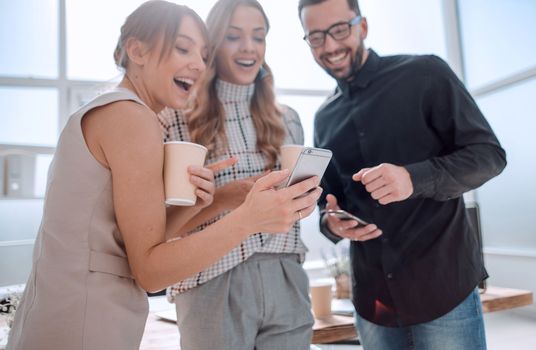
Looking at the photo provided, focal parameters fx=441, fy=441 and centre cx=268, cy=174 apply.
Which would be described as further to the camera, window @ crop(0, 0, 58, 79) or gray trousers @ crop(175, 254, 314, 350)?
window @ crop(0, 0, 58, 79)

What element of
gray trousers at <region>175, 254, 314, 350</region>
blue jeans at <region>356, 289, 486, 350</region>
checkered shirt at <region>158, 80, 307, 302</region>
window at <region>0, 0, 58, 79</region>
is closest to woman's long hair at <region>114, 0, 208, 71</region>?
checkered shirt at <region>158, 80, 307, 302</region>

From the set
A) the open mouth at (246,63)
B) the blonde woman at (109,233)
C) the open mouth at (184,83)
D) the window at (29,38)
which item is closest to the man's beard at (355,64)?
the open mouth at (246,63)

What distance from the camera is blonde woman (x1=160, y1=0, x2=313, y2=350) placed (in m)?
1.14

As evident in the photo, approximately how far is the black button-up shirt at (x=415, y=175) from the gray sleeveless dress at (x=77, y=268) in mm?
802

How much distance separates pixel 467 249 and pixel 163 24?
3.47 ft

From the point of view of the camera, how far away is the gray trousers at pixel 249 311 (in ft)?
3.66

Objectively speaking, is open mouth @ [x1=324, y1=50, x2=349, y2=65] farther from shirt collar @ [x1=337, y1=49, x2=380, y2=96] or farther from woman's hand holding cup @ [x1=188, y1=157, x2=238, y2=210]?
woman's hand holding cup @ [x1=188, y1=157, x2=238, y2=210]

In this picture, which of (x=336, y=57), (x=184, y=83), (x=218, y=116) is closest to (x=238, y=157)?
(x=218, y=116)

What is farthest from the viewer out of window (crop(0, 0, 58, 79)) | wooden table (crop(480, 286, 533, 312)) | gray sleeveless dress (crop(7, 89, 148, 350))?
window (crop(0, 0, 58, 79))

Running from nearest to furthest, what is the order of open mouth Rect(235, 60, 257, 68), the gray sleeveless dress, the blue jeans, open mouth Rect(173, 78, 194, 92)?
1. the gray sleeveless dress
2. open mouth Rect(173, 78, 194, 92)
3. the blue jeans
4. open mouth Rect(235, 60, 257, 68)

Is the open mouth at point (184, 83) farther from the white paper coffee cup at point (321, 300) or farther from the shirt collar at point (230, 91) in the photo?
the white paper coffee cup at point (321, 300)

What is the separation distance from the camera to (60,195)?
0.83 m

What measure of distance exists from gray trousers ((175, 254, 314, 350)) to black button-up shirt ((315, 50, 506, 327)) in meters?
0.32

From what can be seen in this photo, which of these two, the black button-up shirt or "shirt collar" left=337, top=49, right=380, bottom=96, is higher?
"shirt collar" left=337, top=49, right=380, bottom=96
